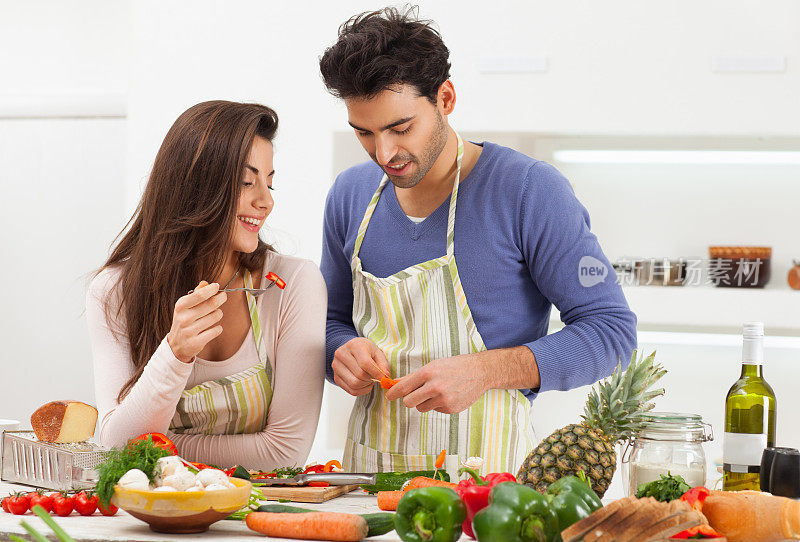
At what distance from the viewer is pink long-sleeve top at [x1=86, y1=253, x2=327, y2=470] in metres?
1.78

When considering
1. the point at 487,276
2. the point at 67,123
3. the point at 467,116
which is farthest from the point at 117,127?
the point at 487,276

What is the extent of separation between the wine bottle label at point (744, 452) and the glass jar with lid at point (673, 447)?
0.07 metres

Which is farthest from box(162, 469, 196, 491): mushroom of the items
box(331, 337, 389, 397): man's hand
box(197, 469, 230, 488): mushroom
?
box(331, 337, 389, 397): man's hand

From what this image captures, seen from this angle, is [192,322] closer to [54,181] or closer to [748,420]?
[748,420]

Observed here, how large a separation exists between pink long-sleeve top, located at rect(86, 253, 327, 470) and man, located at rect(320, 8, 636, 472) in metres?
0.10

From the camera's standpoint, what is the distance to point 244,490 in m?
1.32

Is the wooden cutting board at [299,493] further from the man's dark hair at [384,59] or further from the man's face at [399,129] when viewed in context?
the man's dark hair at [384,59]

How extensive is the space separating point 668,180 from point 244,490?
2.97 meters

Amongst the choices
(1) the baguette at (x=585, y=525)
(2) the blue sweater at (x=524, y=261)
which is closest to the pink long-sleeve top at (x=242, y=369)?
(2) the blue sweater at (x=524, y=261)

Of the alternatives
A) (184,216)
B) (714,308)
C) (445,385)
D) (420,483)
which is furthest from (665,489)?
(714,308)

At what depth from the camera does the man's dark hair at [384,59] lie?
187cm

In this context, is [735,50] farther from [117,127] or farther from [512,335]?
[117,127]

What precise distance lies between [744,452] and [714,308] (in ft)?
7.06

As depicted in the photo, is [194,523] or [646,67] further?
[646,67]
